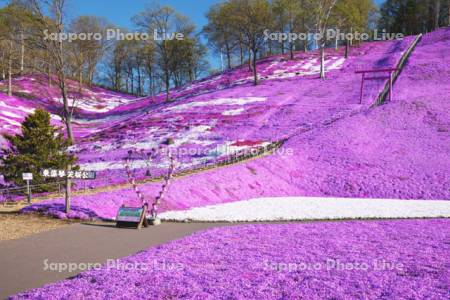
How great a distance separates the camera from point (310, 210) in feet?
77.8

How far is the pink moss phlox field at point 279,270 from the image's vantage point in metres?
9.66

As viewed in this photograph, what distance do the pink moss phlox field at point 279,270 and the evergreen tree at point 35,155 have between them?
611 inches

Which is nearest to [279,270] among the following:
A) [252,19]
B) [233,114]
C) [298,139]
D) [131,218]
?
[131,218]

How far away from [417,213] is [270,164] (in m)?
12.6

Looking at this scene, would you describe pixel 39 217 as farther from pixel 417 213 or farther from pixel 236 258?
pixel 417 213

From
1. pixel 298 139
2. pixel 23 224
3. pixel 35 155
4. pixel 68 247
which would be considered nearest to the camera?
pixel 68 247

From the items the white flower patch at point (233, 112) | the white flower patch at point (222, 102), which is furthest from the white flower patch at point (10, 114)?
the white flower patch at point (233, 112)

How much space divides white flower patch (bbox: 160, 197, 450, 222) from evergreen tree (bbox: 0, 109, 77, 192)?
10.2m

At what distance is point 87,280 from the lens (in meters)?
10.6

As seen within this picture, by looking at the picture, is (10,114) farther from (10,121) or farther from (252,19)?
(252,19)

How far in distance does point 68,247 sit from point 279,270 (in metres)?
7.37

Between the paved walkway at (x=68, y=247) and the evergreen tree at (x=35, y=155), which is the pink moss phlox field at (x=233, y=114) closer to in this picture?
the evergreen tree at (x=35, y=155)

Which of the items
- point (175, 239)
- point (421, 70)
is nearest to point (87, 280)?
point (175, 239)

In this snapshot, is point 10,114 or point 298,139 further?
point 10,114
